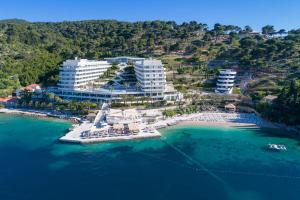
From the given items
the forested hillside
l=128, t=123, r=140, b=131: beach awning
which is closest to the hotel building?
the forested hillside

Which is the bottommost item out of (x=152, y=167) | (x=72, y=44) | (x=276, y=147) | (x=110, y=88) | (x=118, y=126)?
(x=152, y=167)

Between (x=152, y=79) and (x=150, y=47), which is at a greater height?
(x=150, y=47)

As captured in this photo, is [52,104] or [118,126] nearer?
[118,126]

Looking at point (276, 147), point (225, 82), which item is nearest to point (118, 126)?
point (276, 147)

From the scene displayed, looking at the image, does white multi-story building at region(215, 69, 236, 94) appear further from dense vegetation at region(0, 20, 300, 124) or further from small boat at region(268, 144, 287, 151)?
small boat at region(268, 144, 287, 151)

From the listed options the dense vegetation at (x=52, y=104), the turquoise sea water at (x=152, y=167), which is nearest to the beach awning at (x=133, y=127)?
the turquoise sea water at (x=152, y=167)

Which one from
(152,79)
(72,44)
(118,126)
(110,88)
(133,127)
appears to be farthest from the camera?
(72,44)

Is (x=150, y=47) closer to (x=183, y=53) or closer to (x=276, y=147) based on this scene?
(x=183, y=53)

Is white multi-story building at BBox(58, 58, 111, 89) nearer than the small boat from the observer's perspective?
No
